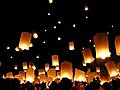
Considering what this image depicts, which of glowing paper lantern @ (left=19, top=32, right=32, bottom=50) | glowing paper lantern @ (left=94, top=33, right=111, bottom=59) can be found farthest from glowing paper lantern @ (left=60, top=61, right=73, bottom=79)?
glowing paper lantern @ (left=94, top=33, right=111, bottom=59)

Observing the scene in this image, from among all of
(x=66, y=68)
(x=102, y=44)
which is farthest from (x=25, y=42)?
(x=102, y=44)

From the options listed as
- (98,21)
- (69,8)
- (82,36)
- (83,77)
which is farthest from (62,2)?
(82,36)

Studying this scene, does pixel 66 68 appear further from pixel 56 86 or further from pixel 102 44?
pixel 56 86

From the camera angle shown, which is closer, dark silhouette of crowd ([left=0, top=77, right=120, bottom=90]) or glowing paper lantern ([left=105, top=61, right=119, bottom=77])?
dark silhouette of crowd ([left=0, top=77, right=120, bottom=90])

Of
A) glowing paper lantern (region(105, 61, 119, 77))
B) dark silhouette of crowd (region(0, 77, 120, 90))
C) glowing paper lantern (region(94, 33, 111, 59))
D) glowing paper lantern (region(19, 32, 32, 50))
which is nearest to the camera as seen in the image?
dark silhouette of crowd (region(0, 77, 120, 90))

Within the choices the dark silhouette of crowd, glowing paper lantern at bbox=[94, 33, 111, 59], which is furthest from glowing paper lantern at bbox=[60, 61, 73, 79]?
the dark silhouette of crowd

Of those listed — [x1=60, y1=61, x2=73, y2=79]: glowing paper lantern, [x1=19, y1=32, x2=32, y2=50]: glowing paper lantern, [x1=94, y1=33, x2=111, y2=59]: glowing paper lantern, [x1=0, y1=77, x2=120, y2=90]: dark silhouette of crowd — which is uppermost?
[x1=19, y1=32, x2=32, y2=50]: glowing paper lantern

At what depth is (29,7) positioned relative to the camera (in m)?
9.79

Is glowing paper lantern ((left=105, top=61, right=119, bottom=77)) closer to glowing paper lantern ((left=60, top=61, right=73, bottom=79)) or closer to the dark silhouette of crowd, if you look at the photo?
glowing paper lantern ((left=60, top=61, right=73, bottom=79))

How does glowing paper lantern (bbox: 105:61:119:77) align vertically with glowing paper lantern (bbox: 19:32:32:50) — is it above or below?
below

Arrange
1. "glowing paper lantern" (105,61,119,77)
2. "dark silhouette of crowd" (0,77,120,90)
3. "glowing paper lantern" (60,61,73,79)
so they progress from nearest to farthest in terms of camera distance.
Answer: "dark silhouette of crowd" (0,77,120,90)
"glowing paper lantern" (60,61,73,79)
"glowing paper lantern" (105,61,119,77)

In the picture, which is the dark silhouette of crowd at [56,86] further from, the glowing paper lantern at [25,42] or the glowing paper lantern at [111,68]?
the glowing paper lantern at [111,68]

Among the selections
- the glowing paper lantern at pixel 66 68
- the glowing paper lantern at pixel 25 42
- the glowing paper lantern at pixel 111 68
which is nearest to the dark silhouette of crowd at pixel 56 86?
the glowing paper lantern at pixel 66 68

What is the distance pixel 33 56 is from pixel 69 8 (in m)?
5.67
